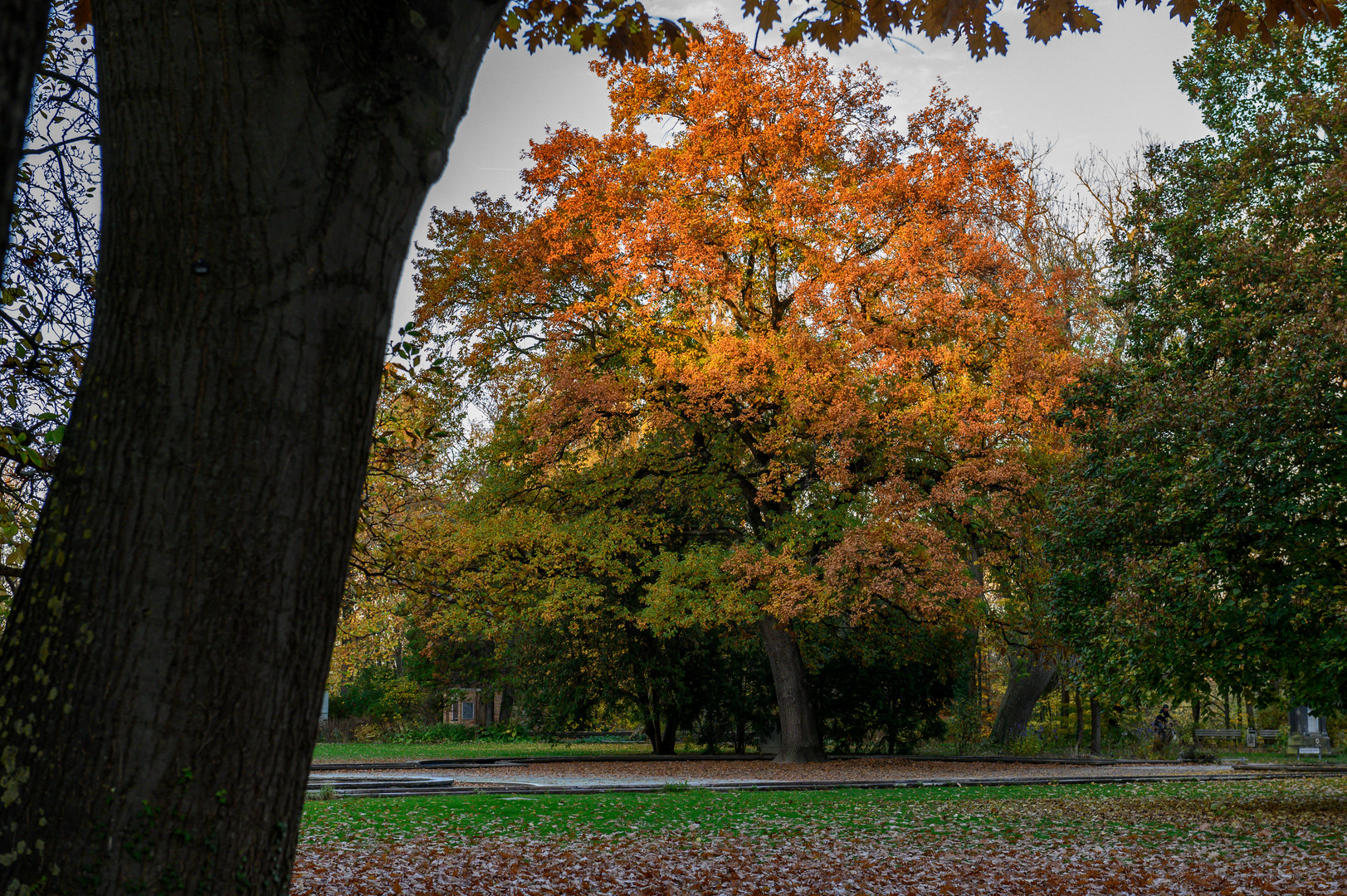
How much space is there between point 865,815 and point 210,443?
11073 mm

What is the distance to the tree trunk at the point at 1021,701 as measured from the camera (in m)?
26.8

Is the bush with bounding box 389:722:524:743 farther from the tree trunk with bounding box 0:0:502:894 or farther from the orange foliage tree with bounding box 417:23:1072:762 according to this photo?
the tree trunk with bounding box 0:0:502:894

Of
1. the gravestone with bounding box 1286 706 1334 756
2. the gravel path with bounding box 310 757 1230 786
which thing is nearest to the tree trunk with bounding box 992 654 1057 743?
the gravel path with bounding box 310 757 1230 786

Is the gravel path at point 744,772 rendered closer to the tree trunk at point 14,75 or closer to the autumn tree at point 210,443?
the autumn tree at point 210,443

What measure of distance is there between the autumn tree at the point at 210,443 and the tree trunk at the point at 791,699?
2008cm

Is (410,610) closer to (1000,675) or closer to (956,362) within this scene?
(956,362)

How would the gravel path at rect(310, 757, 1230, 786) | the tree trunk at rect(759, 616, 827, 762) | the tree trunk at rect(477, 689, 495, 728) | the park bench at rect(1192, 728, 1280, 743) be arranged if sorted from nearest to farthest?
1. the gravel path at rect(310, 757, 1230, 786)
2. the tree trunk at rect(759, 616, 827, 762)
3. the park bench at rect(1192, 728, 1280, 743)
4. the tree trunk at rect(477, 689, 495, 728)

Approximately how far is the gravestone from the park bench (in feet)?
4.16

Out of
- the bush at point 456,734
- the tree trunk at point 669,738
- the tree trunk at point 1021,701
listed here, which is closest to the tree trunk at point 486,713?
the bush at point 456,734

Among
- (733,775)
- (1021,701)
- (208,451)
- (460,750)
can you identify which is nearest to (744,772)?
(733,775)

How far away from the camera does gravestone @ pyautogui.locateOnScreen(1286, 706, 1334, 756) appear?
84.4ft

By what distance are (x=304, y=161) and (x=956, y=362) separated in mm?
16585

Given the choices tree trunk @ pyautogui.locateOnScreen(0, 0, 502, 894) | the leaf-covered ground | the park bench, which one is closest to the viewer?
tree trunk @ pyautogui.locateOnScreen(0, 0, 502, 894)

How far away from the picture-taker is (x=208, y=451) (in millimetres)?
2197
